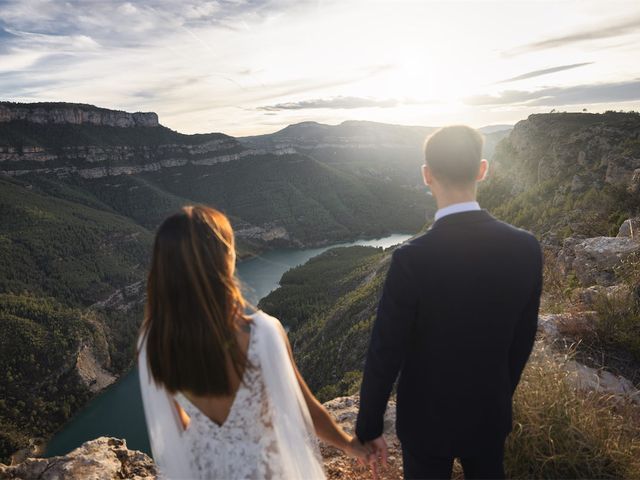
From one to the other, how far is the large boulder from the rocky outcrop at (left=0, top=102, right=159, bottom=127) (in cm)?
11396

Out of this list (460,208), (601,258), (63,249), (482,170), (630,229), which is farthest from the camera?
(63,249)

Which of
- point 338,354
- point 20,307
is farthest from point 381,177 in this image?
point 338,354

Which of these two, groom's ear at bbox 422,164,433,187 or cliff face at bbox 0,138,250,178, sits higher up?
cliff face at bbox 0,138,250,178

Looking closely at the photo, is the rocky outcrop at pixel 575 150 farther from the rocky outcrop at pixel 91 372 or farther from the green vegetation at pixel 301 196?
the green vegetation at pixel 301 196

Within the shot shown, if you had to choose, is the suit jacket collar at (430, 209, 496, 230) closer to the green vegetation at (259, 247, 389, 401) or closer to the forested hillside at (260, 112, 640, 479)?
the forested hillside at (260, 112, 640, 479)

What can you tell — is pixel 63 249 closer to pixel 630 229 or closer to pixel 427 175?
pixel 630 229

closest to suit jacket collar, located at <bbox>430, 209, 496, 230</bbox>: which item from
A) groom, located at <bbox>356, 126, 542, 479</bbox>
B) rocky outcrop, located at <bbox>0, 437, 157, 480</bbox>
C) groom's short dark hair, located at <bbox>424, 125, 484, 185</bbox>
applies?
groom, located at <bbox>356, 126, 542, 479</bbox>

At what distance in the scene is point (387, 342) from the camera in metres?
1.75

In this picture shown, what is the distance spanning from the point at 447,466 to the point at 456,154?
1492 mm

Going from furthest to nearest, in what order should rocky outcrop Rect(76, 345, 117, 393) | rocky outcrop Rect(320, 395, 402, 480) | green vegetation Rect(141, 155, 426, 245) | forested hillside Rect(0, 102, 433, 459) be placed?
green vegetation Rect(141, 155, 426, 245)
rocky outcrop Rect(76, 345, 117, 393)
forested hillside Rect(0, 102, 433, 459)
rocky outcrop Rect(320, 395, 402, 480)

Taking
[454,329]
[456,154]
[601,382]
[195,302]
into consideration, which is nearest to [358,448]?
[454,329]

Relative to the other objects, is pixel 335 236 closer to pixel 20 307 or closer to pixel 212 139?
pixel 212 139

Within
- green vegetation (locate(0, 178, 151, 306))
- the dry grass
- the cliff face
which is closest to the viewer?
the dry grass

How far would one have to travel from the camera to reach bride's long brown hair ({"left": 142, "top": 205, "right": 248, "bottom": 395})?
151 centimetres
